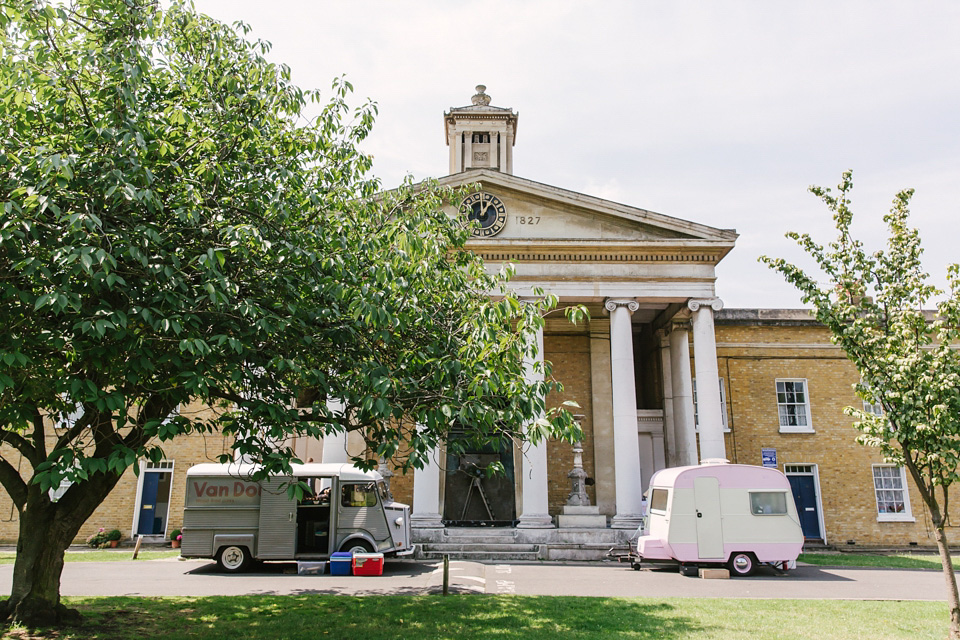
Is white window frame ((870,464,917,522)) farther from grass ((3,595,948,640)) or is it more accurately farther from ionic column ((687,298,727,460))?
grass ((3,595,948,640))

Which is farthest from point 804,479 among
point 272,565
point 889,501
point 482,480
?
point 272,565

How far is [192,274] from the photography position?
25.3 feet

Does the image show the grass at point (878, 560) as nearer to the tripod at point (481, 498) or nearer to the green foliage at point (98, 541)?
the tripod at point (481, 498)

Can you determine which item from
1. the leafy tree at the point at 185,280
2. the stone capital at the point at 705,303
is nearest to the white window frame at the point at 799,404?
the stone capital at the point at 705,303

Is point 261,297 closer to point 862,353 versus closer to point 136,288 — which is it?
point 136,288

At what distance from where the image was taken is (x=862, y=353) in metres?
9.73

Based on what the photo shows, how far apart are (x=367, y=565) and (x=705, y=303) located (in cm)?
1255

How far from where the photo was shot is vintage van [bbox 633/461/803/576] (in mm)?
15953

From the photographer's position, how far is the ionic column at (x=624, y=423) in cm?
1952

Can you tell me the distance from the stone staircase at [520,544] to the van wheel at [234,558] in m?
4.51

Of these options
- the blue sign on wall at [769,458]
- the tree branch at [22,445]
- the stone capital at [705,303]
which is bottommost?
the tree branch at [22,445]

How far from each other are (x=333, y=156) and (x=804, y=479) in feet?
69.9

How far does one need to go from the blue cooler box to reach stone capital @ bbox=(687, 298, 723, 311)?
1238cm

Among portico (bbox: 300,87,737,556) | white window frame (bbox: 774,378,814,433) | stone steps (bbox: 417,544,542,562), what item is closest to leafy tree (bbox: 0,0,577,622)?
stone steps (bbox: 417,544,542,562)
